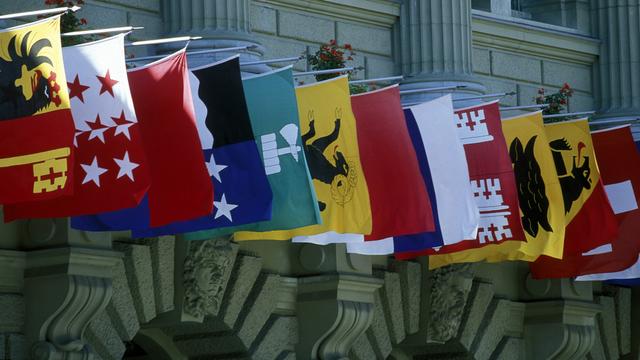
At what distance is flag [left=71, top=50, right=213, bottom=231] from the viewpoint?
2441 cm

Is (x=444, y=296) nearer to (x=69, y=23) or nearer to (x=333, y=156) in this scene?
(x=333, y=156)

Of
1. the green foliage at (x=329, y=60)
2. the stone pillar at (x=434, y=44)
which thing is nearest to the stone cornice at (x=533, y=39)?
the stone pillar at (x=434, y=44)

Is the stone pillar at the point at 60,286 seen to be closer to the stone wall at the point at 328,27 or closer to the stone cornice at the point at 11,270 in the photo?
the stone cornice at the point at 11,270

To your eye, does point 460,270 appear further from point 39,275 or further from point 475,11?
point 39,275

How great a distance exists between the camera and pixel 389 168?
28500mm

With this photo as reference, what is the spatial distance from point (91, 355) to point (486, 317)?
9076mm

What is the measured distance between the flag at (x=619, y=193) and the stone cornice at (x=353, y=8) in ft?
12.1

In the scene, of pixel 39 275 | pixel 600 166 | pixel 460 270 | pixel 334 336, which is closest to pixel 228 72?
pixel 39 275

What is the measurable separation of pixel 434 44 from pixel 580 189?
10.5 ft

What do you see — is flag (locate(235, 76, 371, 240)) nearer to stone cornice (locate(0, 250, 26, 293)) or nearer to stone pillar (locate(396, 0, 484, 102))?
stone cornice (locate(0, 250, 26, 293))

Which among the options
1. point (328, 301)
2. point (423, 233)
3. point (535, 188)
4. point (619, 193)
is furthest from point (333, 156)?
point (619, 193)

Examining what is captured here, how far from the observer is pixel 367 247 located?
2867 cm

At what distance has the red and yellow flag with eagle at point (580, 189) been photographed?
3209 centimetres

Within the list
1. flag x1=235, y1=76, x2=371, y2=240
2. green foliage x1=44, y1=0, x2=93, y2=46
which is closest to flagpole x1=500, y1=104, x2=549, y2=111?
flag x1=235, y1=76, x2=371, y2=240
